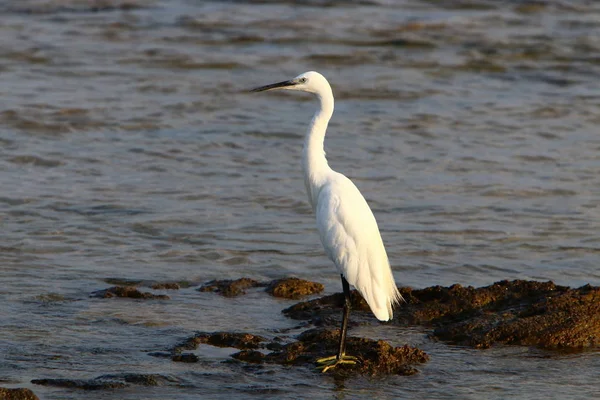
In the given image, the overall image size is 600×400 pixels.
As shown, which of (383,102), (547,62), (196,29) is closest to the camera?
(383,102)

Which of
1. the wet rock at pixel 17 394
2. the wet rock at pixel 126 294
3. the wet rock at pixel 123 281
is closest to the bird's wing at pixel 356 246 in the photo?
the wet rock at pixel 126 294

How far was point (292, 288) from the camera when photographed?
6324mm

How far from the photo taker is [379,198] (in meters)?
8.62

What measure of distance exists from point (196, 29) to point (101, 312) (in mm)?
10379

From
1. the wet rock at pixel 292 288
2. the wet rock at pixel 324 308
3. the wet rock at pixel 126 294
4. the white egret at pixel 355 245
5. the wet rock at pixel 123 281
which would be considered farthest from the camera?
the wet rock at pixel 123 281

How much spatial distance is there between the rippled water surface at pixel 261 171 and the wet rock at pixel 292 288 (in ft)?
0.40

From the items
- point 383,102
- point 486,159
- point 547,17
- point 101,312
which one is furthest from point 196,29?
point 101,312

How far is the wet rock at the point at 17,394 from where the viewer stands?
4336 millimetres

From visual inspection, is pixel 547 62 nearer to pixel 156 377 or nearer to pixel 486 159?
pixel 486 159

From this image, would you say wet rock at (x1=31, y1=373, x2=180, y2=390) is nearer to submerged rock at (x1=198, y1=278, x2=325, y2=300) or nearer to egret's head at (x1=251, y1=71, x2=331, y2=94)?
submerged rock at (x1=198, y1=278, x2=325, y2=300)

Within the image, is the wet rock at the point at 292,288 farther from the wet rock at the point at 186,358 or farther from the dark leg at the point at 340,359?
the wet rock at the point at 186,358

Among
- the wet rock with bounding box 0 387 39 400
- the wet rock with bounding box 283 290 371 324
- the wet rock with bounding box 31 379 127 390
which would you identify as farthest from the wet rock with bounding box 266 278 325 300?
the wet rock with bounding box 0 387 39 400

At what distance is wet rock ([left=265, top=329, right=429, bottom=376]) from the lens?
5043mm

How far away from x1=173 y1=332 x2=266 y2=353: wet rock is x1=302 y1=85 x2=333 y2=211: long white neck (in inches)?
36.0
